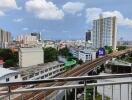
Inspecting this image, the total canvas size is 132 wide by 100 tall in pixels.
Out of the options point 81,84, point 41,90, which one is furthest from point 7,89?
point 81,84

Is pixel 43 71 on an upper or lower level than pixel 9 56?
lower

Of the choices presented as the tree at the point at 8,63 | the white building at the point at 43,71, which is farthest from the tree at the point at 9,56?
the white building at the point at 43,71

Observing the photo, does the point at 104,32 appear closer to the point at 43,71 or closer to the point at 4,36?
the point at 4,36

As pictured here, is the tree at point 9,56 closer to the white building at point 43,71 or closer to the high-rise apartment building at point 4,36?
the white building at point 43,71

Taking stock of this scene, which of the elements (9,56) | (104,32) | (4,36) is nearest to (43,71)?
(9,56)

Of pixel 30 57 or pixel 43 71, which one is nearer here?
pixel 43 71

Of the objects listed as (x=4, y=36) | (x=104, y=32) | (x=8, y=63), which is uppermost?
(x=104, y=32)

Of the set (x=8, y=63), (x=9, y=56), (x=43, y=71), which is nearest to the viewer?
(x=43, y=71)
